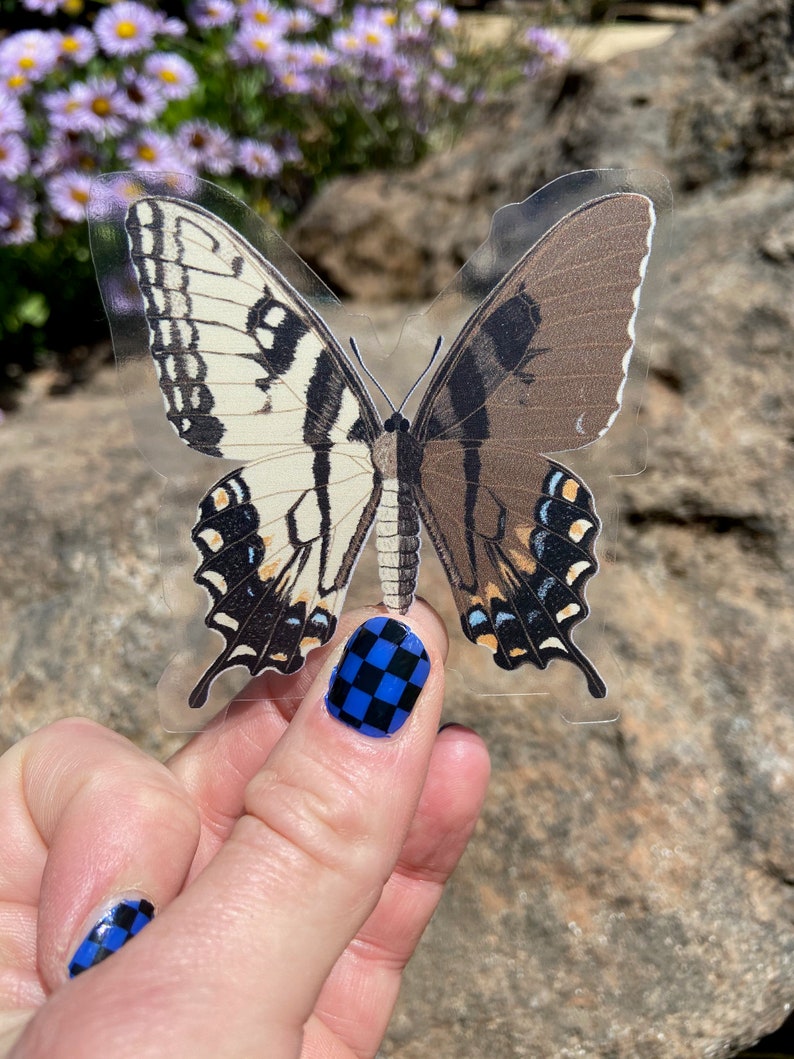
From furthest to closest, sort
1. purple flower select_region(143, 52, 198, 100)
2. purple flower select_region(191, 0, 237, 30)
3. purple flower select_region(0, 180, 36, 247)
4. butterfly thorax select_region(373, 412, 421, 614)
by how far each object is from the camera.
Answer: purple flower select_region(191, 0, 237, 30) → purple flower select_region(143, 52, 198, 100) → purple flower select_region(0, 180, 36, 247) → butterfly thorax select_region(373, 412, 421, 614)

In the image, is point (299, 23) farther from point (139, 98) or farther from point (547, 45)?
point (547, 45)

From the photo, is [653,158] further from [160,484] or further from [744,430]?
[160,484]

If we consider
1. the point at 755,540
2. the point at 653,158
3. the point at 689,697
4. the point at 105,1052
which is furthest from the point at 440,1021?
the point at 653,158

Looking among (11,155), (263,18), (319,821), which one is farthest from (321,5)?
(319,821)

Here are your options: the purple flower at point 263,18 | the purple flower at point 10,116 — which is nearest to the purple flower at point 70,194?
the purple flower at point 10,116

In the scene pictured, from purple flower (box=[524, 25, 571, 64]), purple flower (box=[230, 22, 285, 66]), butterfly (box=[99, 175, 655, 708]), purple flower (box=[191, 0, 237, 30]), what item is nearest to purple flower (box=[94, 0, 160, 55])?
purple flower (box=[191, 0, 237, 30])

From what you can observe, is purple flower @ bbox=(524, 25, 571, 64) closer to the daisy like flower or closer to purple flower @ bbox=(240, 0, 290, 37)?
purple flower @ bbox=(240, 0, 290, 37)
